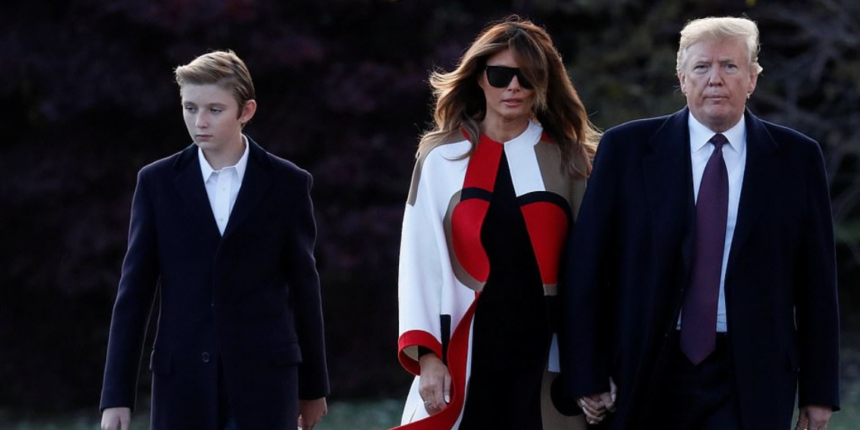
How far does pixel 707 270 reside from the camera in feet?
15.3

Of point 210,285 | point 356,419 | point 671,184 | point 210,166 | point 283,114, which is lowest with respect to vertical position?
point 356,419

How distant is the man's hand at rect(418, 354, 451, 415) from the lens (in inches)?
194

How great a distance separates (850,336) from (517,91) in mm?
16068

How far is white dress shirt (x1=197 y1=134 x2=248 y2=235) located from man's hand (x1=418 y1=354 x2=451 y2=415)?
2.86 ft

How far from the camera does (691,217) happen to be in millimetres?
4680

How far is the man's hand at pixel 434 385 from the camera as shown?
194 inches

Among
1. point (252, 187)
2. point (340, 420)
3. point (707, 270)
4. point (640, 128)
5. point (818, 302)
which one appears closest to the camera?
point (707, 270)

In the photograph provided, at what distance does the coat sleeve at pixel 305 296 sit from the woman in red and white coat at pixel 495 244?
35 centimetres

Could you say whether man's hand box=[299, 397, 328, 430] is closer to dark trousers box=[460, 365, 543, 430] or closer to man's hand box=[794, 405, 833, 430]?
dark trousers box=[460, 365, 543, 430]

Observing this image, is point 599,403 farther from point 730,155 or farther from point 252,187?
point 252,187

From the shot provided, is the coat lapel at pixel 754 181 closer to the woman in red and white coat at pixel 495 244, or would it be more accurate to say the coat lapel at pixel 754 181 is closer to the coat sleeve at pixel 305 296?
the woman in red and white coat at pixel 495 244

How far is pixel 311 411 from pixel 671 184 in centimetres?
159

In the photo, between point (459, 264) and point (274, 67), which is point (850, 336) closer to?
point (274, 67)

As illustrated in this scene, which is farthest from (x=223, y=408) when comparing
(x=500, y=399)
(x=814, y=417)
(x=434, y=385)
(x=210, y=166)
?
(x=814, y=417)
